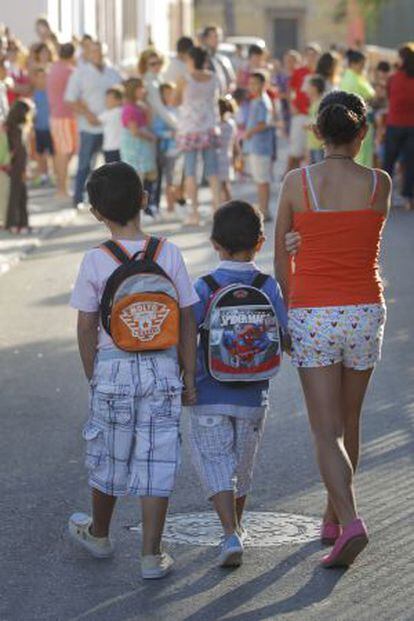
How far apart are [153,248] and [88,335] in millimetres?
362

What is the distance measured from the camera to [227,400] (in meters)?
6.52

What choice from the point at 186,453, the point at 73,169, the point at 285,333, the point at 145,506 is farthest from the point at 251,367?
the point at 73,169

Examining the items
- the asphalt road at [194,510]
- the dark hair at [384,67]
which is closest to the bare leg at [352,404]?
the asphalt road at [194,510]

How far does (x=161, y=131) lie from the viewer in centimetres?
2073

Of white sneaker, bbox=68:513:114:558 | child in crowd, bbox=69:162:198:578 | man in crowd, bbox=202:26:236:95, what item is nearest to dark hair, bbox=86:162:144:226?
child in crowd, bbox=69:162:198:578

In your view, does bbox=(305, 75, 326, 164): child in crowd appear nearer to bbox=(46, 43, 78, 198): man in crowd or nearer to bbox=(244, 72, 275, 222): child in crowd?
bbox=(244, 72, 275, 222): child in crowd

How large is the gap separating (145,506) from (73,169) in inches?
941

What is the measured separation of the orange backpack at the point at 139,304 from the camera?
6250mm

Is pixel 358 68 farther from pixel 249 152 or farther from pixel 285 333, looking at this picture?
pixel 285 333

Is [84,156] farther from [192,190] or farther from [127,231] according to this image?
[127,231]

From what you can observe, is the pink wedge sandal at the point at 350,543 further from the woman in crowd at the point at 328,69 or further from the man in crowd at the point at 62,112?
the man in crowd at the point at 62,112

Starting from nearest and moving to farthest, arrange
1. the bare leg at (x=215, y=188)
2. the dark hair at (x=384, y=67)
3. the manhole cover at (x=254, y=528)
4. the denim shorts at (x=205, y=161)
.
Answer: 1. the manhole cover at (x=254, y=528)
2. the denim shorts at (x=205, y=161)
3. the bare leg at (x=215, y=188)
4. the dark hair at (x=384, y=67)

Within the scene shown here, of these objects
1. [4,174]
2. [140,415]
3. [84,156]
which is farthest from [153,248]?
[84,156]

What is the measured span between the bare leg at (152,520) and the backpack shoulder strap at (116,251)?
0.80 metres
